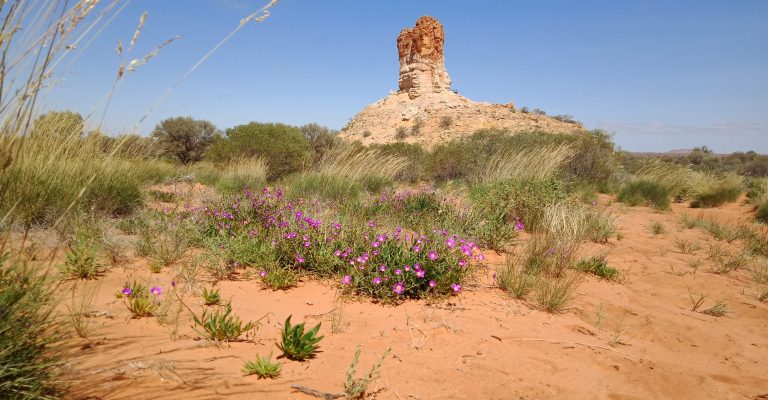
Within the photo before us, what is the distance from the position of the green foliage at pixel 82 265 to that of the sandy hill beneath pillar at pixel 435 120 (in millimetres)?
27752

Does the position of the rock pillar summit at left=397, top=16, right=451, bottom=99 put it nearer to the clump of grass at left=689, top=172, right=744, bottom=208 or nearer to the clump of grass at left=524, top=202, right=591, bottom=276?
the clump of grass at left=689, top=172, right=744, bottom=208

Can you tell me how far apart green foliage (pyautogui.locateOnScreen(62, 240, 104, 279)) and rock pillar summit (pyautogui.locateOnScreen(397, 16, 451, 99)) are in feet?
145

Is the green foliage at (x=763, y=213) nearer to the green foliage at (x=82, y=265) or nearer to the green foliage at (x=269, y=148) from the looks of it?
the green foliage at (x=269, y=148)

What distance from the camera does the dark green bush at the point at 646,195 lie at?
1094cm

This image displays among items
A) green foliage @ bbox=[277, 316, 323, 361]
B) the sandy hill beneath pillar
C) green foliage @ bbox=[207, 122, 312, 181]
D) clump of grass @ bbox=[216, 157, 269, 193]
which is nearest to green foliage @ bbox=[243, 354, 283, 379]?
green foliage @ bbox=[277, 316, 323, 361]

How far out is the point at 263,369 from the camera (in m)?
2.18

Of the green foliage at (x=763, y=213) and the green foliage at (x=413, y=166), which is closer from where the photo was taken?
the green foliage at (x=763, y=213)

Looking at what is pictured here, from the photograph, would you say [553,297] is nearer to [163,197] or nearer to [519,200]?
[519,200]

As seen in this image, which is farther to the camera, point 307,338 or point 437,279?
point 437,279

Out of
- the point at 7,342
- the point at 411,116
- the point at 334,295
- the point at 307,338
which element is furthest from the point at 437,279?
the point at 411,116

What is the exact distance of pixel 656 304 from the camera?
4.05 metres

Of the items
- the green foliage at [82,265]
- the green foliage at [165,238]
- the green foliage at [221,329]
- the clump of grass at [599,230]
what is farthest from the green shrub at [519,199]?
the green foliage at [82,265]

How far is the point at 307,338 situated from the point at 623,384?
77.8 inches

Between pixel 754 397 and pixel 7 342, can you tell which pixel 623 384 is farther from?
pixel 7 342
